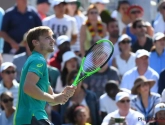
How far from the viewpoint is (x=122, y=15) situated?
14.8 metres

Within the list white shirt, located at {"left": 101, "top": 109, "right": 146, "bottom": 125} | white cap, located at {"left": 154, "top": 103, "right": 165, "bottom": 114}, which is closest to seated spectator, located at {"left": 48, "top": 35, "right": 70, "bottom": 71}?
white shirt, located at {"left": 101, "top": 109, "right": 146, "bottom": 125}

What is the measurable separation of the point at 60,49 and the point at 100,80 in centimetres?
121

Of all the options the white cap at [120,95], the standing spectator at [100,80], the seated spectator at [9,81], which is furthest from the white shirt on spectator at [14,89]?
the white cap at [120,95]

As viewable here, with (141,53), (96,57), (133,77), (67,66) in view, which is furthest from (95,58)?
(67,66)

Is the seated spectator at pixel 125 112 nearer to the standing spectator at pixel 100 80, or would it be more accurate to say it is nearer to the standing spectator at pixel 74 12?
the standing spectator at pixel 100 80

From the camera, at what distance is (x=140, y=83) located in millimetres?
11375

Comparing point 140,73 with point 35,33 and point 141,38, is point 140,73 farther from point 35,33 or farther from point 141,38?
point 35,33

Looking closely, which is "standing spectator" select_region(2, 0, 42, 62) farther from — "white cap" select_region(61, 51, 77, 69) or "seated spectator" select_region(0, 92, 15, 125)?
"seated spectator" select_region(0, 92, 15, 125)

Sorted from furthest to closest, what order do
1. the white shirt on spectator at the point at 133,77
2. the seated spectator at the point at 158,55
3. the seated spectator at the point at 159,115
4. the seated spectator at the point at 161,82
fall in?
the seated spectator at the point at 158,55, the white shirt on spectator at the point at 133,77, the seated spectator at the point at 161,82, the seated spectator at the point at 159,115

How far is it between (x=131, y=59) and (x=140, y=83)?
4.96ft

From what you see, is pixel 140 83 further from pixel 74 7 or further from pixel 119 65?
pixel 74 7

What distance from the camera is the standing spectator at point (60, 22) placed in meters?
13.6

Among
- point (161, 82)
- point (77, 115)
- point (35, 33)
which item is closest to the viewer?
point (35, 33)

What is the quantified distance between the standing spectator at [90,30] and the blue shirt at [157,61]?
1479 mm
